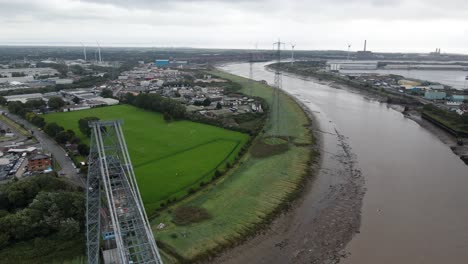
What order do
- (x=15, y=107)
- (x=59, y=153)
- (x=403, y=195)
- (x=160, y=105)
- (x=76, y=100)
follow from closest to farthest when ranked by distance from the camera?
1. (x=403, y=195)
2. (x=59, y=153)
3. (x=160, y=105)
4. (x=15, y=107)
5. (x=76, y=100)

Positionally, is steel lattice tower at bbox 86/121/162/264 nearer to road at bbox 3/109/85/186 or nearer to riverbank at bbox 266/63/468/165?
road at bbox 3/109/85/186


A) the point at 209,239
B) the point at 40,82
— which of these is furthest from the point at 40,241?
the point at 40,82

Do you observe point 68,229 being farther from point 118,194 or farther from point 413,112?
point 413,112

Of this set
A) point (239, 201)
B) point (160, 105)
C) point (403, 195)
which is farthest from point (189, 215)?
point (160, 105)

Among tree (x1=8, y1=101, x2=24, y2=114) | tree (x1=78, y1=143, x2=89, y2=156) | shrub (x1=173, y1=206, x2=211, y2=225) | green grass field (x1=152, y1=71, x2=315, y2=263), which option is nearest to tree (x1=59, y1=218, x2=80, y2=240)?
green grass field (x1=152, y1=71, x2=315, y2=263)

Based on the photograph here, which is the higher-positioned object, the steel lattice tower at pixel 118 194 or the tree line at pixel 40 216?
the steel lattice tower at pixel 118 194

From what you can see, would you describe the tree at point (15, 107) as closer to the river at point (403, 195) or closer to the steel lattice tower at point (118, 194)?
the steel lattice tower at point (118, 194)

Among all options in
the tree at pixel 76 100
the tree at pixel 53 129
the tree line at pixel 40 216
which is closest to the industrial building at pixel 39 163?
the tree line at pixel 40 216
